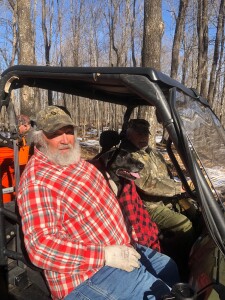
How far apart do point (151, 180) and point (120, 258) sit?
1.64 m

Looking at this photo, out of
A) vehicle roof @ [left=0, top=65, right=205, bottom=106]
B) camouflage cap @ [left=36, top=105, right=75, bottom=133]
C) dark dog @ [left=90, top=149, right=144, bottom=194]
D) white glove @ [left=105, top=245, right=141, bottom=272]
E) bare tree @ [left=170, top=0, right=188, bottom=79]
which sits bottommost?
white glove @ [left=105, top=245, right=141, bottom=272]

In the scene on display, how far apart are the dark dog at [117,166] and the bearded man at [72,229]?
52 cm

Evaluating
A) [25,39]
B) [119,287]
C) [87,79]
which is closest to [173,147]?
[87,79]

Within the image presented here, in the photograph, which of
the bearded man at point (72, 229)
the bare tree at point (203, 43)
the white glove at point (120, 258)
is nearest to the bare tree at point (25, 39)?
the bearded man at point (72, 229)

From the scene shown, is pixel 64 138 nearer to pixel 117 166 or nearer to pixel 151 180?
pixel 117 166

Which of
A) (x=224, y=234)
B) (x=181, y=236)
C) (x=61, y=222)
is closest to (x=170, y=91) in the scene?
(x=224, y=234)

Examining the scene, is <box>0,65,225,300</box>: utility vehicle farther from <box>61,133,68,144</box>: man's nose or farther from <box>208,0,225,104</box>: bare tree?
<box>208,0,225,104</box>: bare tree

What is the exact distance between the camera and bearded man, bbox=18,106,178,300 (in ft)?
6.65

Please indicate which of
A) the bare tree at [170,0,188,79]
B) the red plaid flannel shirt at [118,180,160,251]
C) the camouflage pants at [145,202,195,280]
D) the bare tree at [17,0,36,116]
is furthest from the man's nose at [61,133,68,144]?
the bare tree at [170,0,188,79]

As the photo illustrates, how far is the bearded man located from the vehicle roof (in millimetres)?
254

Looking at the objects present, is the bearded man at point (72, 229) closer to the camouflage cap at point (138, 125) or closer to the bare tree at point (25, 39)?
the camouflage cap at point (138, 125)

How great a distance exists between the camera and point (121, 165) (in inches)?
126

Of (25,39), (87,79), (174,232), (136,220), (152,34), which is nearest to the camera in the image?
(87,79)

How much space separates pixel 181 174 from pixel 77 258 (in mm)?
1246
